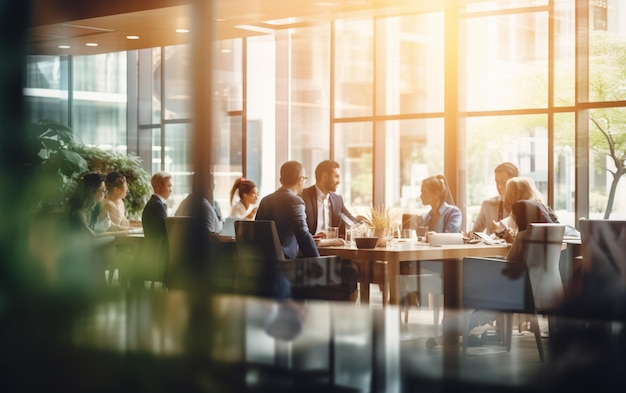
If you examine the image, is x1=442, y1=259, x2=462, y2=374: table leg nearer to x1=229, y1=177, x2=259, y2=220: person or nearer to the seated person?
the seated person

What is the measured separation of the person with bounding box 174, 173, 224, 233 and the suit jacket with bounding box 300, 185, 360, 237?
0.81 m

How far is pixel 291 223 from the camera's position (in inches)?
255

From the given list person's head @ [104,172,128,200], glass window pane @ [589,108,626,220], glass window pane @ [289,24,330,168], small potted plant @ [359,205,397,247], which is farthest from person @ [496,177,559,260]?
glass window pane @ [289,24,330,168]

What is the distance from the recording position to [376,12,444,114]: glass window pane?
10773 millimetres

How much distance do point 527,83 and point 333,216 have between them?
11.0 feet

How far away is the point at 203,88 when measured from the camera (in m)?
5.82

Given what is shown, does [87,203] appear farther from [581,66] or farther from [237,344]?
[581,66]

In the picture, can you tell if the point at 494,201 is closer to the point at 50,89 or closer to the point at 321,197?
the point at 321,197

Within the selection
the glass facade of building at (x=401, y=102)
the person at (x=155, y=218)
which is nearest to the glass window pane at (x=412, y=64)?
the glass facade of building at (x=401, y=102)

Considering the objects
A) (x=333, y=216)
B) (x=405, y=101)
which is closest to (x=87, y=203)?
(x=333, y=216)

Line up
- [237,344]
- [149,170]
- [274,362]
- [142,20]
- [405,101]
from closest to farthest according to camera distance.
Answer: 1. [274,362]
2. [237,344]
3. [142,20]
4. [405,101]
5. [149,170]

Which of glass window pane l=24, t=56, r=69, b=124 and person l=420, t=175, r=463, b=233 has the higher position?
glass window pane l=24, t=56, r=69, b=124

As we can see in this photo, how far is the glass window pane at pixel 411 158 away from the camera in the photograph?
10.8 meters

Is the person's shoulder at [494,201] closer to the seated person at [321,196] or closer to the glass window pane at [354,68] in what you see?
the seated person at [321,196]
